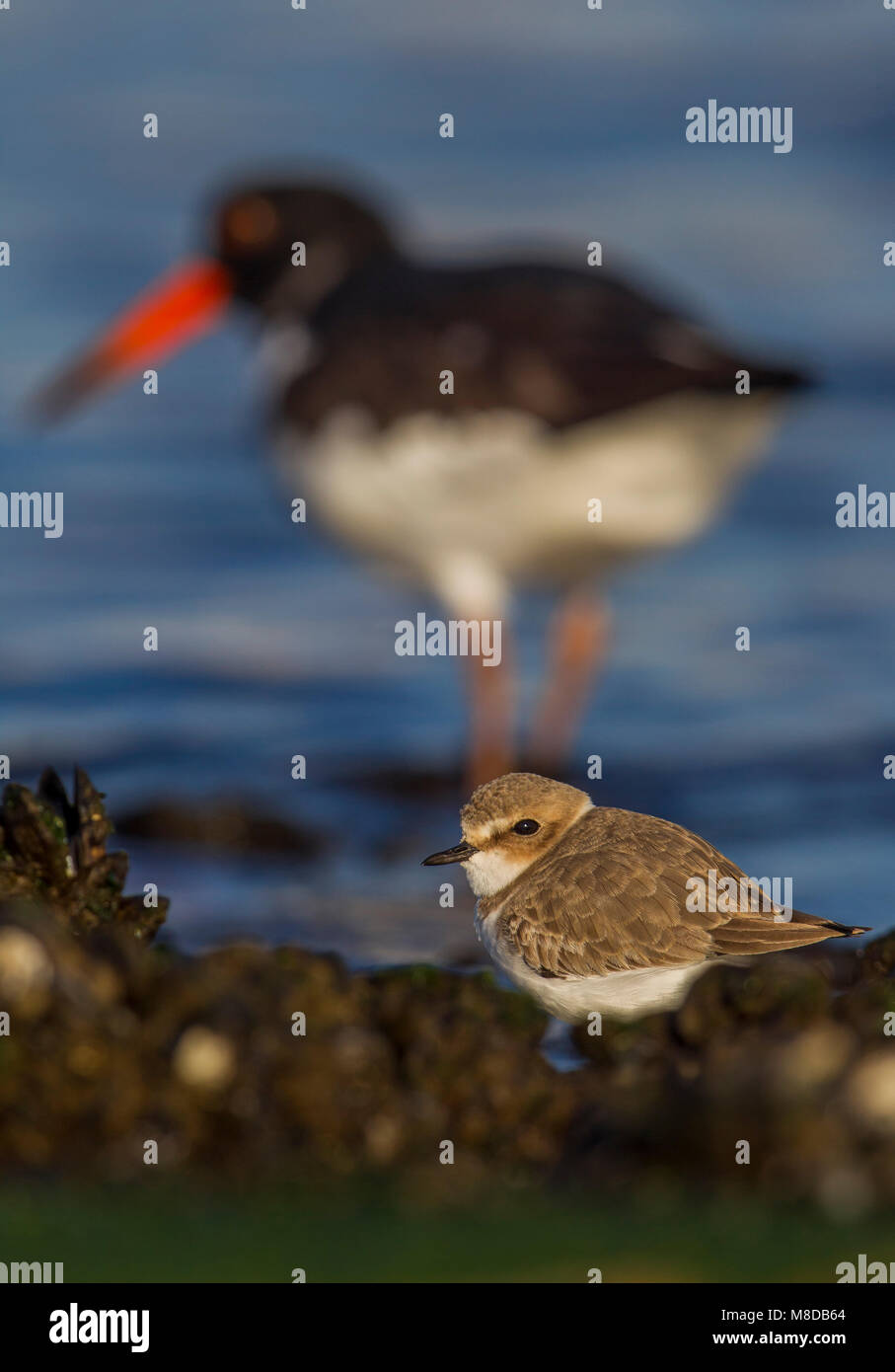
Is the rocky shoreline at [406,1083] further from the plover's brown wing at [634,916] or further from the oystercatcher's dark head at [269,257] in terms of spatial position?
the oystercatcher's dark head at [269,257]

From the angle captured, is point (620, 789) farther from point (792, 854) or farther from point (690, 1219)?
point (690, 1219)

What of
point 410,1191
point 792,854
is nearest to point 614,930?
point 410,1191

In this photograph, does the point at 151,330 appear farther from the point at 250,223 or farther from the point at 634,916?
the point at 634,916

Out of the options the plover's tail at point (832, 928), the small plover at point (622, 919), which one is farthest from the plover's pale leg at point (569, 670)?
the plover's tail at point (832, 928)

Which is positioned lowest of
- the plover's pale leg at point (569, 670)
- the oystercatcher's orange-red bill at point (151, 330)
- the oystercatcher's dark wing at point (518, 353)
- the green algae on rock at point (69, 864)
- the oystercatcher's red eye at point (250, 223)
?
the green algae on rock at point (69, 864)

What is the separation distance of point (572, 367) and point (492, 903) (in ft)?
13.5

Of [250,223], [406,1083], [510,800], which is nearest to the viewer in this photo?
[406,1083]

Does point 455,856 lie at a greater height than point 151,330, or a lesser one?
lesser

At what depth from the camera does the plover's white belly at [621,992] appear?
493 cm

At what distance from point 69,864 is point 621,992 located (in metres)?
1.44

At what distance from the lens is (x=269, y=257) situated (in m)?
11.3

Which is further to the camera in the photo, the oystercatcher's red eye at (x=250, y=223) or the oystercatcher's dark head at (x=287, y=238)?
the oystercatcher's red eye at (x=250, y=223)

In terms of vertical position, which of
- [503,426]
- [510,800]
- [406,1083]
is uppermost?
[503,426]

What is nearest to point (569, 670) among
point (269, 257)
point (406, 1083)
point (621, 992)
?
point (269, 257)
